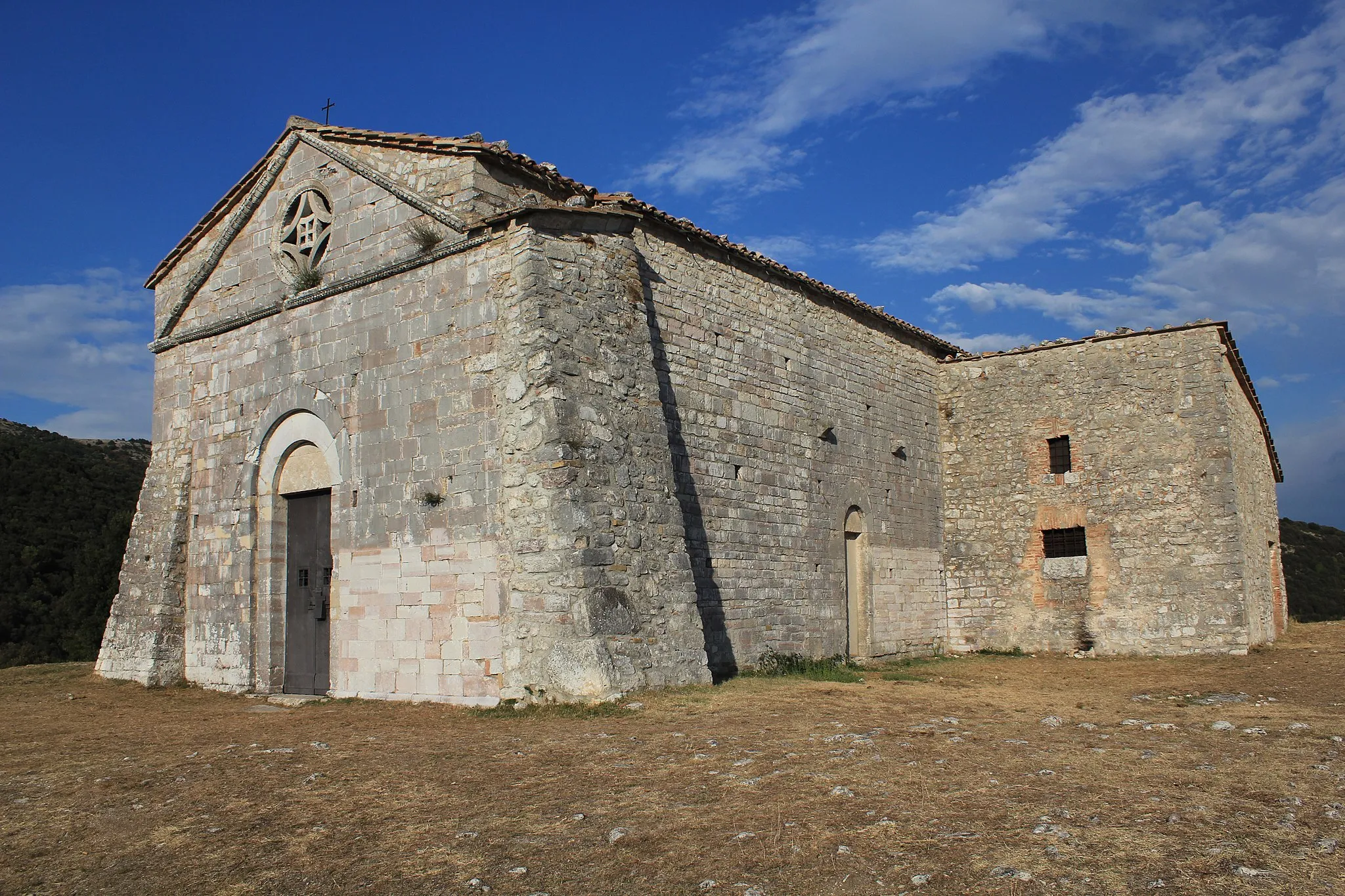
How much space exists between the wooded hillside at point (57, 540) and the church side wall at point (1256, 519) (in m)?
22.8

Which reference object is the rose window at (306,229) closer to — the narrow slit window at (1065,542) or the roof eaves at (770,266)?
the roof eaves at (770,266)

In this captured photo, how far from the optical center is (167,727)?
368 inches

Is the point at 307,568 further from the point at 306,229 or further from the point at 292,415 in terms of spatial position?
the point at 306,229

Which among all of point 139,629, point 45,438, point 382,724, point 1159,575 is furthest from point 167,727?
point 45,438

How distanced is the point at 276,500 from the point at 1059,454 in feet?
41.2

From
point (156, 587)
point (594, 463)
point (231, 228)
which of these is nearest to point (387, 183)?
point (231, 228)

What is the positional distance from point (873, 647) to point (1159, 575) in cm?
466

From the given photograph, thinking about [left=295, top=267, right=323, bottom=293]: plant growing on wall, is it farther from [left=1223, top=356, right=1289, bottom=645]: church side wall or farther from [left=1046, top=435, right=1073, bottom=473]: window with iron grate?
[left=1223, top=356, right=1289, bottom=645]: church side wall

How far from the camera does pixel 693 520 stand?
38.6 feet

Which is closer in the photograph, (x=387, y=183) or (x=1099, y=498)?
(x=387, y=183)

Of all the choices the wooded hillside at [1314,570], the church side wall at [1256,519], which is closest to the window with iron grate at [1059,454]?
the church side wall at [1256,519]

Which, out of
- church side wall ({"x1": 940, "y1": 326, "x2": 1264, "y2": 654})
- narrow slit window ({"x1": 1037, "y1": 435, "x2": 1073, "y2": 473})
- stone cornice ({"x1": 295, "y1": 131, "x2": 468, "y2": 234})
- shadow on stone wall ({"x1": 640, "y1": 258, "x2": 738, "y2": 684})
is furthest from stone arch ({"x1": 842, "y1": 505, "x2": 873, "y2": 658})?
stone cornice ({"x1": 295, "y1": 131, "x2": 468, "y2": 234})

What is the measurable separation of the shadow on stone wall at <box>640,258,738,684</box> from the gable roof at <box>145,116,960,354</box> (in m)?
0.99

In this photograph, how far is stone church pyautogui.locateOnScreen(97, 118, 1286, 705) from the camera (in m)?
9.92
